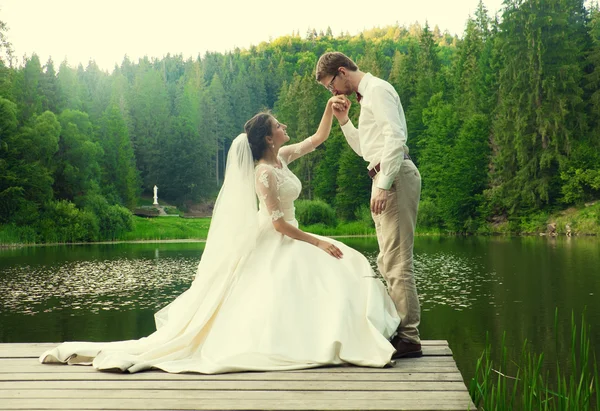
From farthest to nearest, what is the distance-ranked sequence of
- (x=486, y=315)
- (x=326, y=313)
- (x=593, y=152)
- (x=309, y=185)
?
1. (x=309, y=185)
2. (x=593, y=152)
3. (x=486, y=315)
4. (x=326, y=313)

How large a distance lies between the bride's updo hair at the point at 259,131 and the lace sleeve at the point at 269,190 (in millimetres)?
171

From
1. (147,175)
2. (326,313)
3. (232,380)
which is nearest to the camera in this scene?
(232,380)

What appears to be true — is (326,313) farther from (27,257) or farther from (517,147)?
(517,147)

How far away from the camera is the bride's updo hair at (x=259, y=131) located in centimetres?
→ 479

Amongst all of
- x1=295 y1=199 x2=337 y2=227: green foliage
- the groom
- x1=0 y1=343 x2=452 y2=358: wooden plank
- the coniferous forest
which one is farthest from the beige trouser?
x1=295 y1=199 x2=337 y2=227: green foliage

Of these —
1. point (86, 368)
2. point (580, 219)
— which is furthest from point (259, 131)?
point (580, 219)

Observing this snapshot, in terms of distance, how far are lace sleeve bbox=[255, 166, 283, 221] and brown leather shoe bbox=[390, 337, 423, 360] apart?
1141 mm

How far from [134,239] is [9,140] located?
8.47 m

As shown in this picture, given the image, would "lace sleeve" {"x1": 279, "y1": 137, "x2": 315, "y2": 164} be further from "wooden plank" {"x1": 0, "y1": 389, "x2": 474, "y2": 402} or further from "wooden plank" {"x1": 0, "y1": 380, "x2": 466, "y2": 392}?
"wooden plank" {"x1": 0, "y1": 389, "x2": 474, "y2": 402}

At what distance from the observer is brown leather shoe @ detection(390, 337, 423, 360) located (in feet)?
13.7

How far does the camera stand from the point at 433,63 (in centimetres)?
5262

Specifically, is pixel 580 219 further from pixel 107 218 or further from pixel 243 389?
pixel 243 389

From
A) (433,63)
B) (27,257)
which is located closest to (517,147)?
(433,63)

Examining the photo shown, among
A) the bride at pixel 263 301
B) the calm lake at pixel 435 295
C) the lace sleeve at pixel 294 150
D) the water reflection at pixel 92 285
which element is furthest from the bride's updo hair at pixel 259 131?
the water reflection at pixel 92 285
